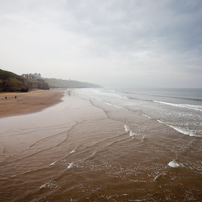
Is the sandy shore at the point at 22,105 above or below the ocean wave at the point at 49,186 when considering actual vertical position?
above

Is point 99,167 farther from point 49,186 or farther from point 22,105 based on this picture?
point 22,105

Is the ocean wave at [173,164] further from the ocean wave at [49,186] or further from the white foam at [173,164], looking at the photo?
the ocean wave at [49,186]

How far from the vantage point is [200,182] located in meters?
4.19

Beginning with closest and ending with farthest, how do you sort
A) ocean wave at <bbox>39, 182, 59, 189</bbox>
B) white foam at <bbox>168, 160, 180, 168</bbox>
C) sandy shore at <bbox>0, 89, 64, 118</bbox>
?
ocean wave at <bbox>39, 182, 59, 189</bbox>, white foam at <bbox>168, 160, 180, 168</bbox>, sandy shore at <bbox>0, 89, 64, 118</bbox>

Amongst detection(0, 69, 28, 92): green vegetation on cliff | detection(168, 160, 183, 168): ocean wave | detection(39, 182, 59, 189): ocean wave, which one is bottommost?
detection(168, 160, 183, 168): ocean wave

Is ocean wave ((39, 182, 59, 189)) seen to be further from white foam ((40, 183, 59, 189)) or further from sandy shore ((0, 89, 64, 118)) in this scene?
sandy shore ((0, 89, 64, 118))

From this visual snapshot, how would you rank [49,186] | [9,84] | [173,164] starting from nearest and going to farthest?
[49,186] < [173,164] < [9,84]

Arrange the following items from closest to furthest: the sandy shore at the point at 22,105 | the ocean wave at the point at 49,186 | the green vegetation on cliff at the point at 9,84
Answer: the ocean wave at the point at 49,186 → the sandy shore at the point at 22,105 → the green vegetation on cliff at the point at 9,84

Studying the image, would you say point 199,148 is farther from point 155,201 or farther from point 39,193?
point 39,193

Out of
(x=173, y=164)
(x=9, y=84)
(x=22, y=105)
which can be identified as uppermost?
(x=9, y=84)

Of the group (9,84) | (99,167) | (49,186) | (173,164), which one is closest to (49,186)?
(49,186)

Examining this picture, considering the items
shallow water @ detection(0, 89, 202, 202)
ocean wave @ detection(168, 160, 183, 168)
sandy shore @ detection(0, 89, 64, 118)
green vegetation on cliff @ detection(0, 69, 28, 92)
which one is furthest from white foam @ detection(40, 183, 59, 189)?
green vegetation on cliff @ detection(0, 69, 28, 92)

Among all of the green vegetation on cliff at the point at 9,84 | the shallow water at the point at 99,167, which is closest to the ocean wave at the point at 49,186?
the shallow water at the point at 99,167

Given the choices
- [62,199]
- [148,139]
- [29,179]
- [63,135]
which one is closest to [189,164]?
[148,139]
